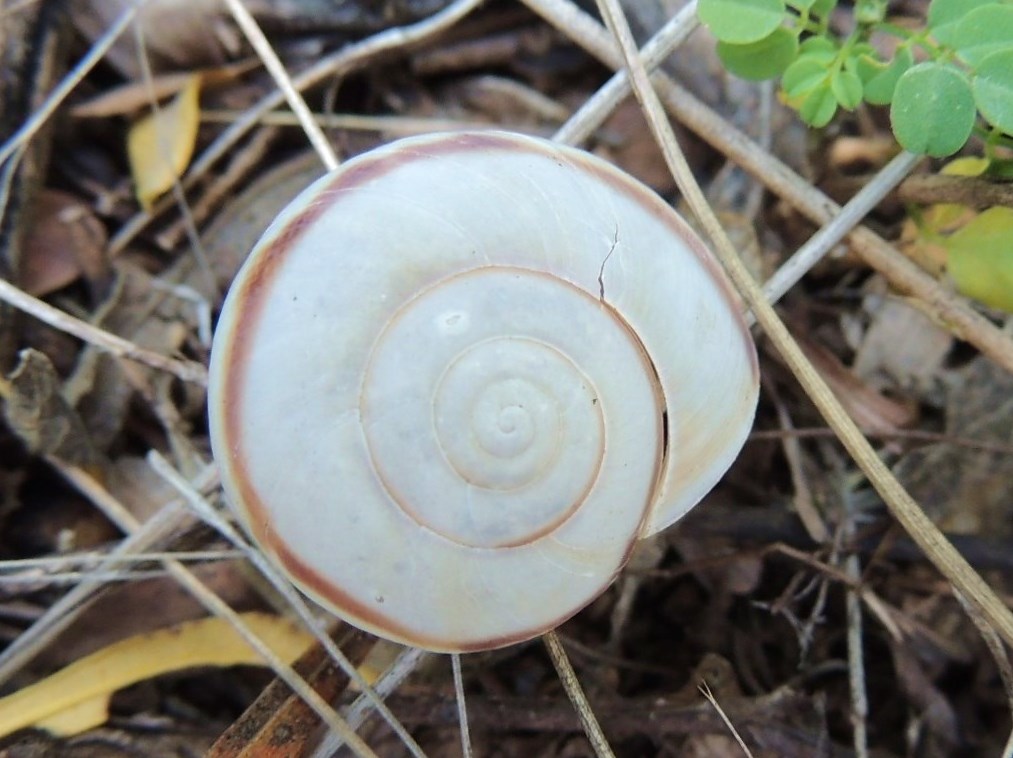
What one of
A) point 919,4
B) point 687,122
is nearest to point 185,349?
point 687,122

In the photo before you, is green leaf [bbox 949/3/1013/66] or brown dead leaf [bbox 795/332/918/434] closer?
green leaf [bbox 949/3/1013/66]

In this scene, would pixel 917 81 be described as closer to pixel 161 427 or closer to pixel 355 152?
pixel 355 152

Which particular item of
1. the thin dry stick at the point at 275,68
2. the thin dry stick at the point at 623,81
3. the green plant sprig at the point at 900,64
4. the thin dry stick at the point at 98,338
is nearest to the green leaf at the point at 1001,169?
the green plant sprig at the point at 900,64

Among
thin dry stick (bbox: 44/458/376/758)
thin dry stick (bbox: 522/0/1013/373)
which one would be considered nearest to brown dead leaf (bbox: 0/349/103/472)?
thin dry stick (bbox: 44/458/376/758)

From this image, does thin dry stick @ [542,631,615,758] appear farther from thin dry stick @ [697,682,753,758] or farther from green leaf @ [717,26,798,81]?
green leaf @ [717,26,798,81]

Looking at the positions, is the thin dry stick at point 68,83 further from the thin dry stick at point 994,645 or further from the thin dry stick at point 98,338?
the thin dry stick at point 994,645

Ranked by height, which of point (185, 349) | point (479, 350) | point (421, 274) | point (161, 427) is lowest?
point (479, 350)

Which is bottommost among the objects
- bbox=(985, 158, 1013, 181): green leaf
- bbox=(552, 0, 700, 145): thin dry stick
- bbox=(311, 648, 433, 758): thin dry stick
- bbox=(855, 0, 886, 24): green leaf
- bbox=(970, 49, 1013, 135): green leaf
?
bbox=(311, 648, 433, 758): thin dry stick
